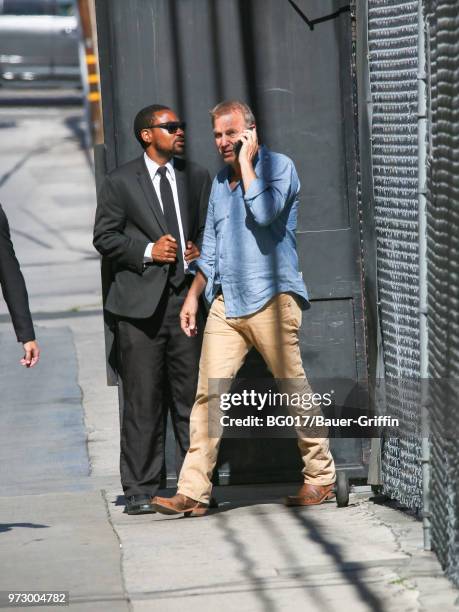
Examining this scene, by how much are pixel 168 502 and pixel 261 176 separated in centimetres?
154

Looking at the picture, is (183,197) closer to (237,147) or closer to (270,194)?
(237,147)

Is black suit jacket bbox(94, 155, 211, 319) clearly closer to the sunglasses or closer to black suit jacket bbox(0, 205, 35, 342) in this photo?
the sunglasses

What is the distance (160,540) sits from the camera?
6.11m

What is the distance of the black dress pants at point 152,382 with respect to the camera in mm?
6723

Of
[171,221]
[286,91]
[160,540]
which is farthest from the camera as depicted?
[286,91]

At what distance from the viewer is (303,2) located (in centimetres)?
685

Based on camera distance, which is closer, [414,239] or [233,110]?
[414,239]

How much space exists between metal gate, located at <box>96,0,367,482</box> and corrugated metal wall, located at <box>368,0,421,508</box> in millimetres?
383

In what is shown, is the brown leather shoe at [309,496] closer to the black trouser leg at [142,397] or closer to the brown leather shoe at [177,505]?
the brown leather shoe at [177,505]

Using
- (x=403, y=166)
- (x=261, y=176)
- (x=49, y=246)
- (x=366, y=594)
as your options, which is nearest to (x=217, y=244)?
(x=261, y=176)

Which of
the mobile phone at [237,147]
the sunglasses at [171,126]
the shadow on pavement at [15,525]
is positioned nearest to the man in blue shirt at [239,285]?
the mobile phone at [237,147]

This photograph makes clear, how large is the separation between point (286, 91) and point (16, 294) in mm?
1716

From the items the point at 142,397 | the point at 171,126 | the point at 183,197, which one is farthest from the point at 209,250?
the point at 142,397

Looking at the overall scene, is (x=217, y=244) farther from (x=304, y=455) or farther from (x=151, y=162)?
(x=304, y=455)
